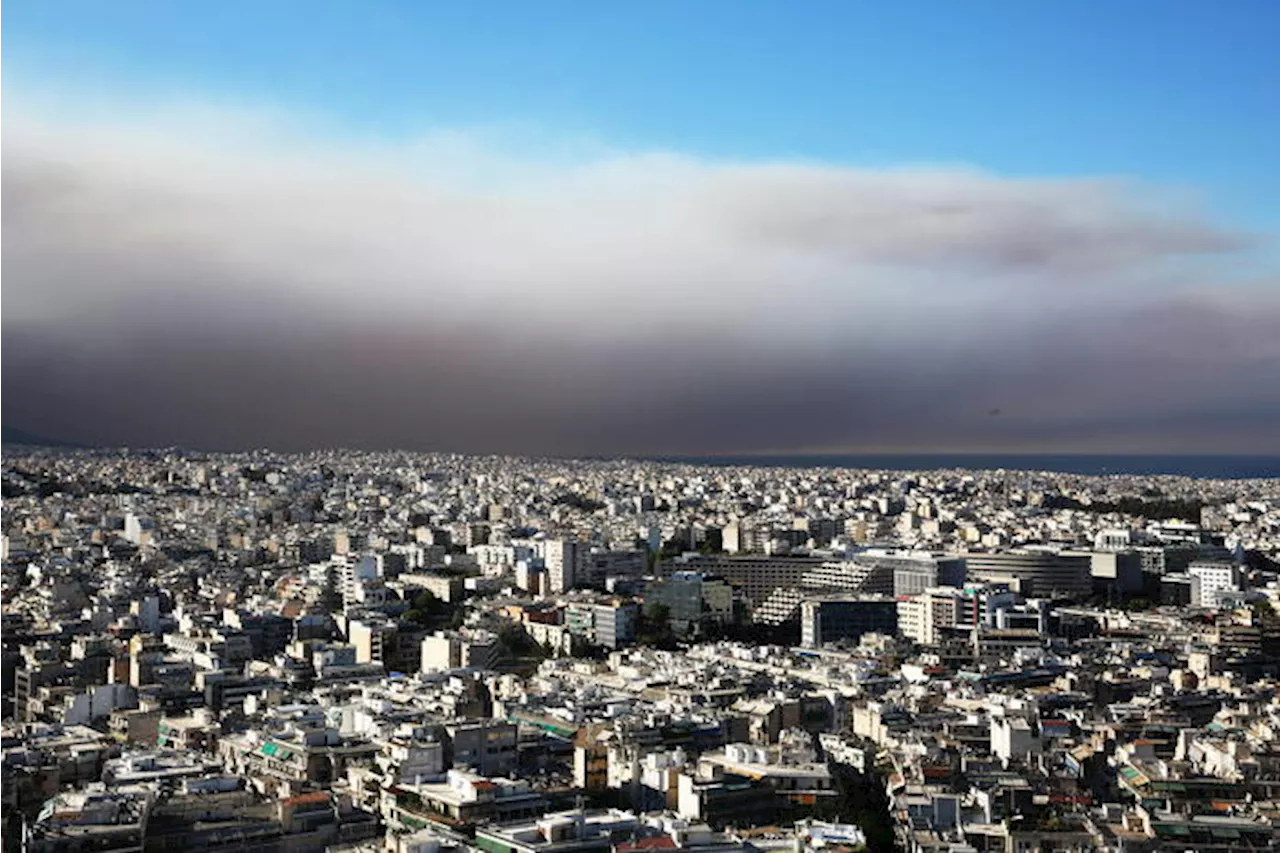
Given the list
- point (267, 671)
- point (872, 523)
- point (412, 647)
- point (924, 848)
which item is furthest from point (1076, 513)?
point (924, 848)

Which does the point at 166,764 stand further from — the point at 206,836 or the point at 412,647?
the point at 412,647

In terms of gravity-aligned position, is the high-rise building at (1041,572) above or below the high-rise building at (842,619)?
above

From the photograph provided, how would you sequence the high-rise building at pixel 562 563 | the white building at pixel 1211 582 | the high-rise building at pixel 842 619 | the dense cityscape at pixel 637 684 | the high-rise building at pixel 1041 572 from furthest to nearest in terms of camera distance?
the high-rise building at pixel 562 563 < the high-rise building at pixel 1041 572 < the white building at pixel 1211 582 < the high-rise building at pixel 842 619 < the dense cityscape at pixel 637 684

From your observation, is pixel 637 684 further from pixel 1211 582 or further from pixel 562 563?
pixel 1211 582

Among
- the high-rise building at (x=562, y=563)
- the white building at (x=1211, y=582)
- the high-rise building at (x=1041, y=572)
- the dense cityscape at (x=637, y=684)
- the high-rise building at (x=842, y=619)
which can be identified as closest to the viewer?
the dense cityscape at (x=637, y=684)

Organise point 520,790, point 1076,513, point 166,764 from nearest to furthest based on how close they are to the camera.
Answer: point 520,790
point 166,764
point 1076,513

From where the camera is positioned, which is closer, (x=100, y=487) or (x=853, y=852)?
(x=853, y=852)

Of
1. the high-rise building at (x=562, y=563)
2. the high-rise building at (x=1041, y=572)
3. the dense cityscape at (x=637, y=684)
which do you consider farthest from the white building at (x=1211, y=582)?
the high-rise building at (x=562, y=563)

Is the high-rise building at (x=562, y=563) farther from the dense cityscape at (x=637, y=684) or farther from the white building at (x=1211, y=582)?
the white building at (x=1211, y=582)

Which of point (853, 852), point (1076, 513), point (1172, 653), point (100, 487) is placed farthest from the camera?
point (100, 487)
